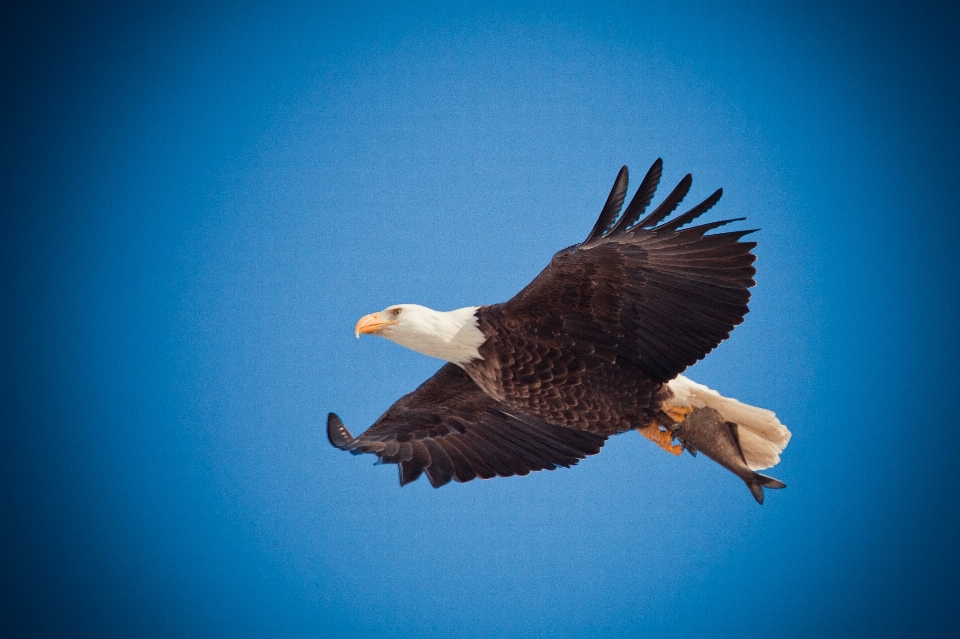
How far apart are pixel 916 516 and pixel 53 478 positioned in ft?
27.8

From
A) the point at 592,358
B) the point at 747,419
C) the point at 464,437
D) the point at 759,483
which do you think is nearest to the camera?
the point at 592,358

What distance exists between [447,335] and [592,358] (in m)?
0.86

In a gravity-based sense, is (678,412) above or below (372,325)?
below

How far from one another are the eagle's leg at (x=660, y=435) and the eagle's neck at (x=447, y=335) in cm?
130

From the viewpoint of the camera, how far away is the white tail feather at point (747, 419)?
5539mm

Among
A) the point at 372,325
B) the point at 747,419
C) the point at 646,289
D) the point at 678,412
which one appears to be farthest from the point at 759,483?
the point at 372,325

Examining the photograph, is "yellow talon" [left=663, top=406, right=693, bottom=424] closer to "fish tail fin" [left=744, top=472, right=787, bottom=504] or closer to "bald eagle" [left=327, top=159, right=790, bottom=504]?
"bald eagle" [left=327, top=159, right=790, bottom=504]

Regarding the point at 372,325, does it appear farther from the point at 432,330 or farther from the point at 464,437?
the point at 464,437

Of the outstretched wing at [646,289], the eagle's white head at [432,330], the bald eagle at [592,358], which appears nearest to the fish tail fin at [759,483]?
the bald eagle at [592,358]

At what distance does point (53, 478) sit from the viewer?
877cm

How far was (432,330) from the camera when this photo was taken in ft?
16.9

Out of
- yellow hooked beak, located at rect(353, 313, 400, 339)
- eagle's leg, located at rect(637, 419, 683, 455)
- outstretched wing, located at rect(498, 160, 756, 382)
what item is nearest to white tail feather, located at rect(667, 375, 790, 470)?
eagle's leg, located at rect(637, 419, 683, 455)

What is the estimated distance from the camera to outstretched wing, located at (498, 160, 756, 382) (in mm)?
4750

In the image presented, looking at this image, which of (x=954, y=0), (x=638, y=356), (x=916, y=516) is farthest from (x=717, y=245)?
(x=916, y=516)
